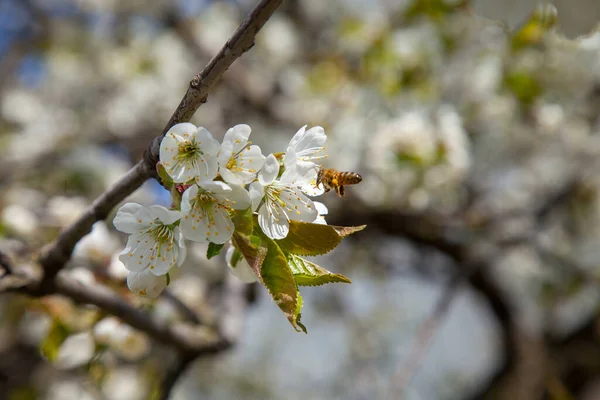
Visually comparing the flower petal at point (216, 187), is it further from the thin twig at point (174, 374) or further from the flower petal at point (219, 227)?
the thin twig at point (174, 374)

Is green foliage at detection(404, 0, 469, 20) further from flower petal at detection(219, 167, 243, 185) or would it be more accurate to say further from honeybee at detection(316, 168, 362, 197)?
flower petal at detection(219, 167, 243, 185)

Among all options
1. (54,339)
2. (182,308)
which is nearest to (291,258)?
(182,308)

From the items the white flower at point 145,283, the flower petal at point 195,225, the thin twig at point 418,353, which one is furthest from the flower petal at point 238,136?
the thin twig at point 418,353

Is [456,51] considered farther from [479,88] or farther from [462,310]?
[462,310]

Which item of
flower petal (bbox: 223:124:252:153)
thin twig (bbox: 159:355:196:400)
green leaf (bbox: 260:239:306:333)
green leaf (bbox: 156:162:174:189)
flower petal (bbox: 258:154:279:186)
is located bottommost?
thin twig (bbox: 159:355:196:400)

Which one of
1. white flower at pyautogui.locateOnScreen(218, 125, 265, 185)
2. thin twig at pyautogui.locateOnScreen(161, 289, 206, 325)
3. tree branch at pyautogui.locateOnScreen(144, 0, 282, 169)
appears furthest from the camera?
thin twig at pyautogui.locateOnScreen(161, 289, 206, 325)

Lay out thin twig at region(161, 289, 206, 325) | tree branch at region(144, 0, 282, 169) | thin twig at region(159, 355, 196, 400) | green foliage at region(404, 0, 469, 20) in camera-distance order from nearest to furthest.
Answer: tree branch at region(144, 0, 282, 169)
thin twig at region(159, 355, 196, 400)
thin twig at region(161, 289, 206, 325)
green foliage at region(404, 0, 469, 20)

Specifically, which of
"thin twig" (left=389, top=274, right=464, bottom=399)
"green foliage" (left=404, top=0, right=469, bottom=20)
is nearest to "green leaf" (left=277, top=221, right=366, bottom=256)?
"thin twig" (left=389, top=274, right=464, bottom=399)
